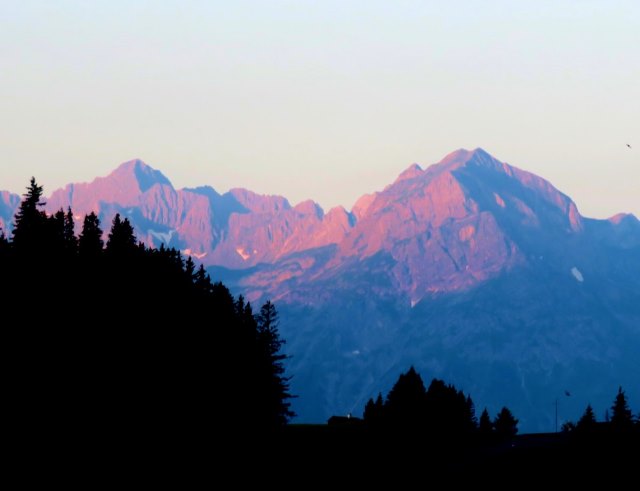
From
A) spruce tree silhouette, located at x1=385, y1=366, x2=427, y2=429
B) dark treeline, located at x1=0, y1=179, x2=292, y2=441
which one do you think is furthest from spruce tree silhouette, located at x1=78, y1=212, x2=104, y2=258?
spruce tree silhouette, located at x1=385, y1=366, x2=427, y2=429

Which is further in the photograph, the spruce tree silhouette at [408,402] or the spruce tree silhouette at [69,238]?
the spruce tree silhouette at [408,402]

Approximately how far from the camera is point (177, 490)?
6262 centimetres

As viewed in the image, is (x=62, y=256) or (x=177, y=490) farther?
(x=62, y=256)

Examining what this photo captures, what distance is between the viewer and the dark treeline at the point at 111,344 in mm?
85500

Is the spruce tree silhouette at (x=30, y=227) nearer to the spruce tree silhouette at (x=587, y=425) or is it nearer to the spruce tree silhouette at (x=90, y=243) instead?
the spruce tree silhouette at (x=90, y=243)

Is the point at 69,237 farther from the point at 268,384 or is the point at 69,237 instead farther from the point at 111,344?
the point at 111,344

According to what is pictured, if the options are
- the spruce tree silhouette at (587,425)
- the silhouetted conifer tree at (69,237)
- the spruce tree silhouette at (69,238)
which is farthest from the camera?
the silhouetted conifer tree at (69,237)

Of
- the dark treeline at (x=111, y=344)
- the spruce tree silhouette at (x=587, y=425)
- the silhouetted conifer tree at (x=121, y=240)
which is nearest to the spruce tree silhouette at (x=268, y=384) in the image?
the dark treeline at (x=111, y=344)

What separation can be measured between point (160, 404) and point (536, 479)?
36.8 m

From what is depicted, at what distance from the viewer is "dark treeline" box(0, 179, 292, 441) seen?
85.5m

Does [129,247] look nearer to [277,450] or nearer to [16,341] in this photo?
[16,341]

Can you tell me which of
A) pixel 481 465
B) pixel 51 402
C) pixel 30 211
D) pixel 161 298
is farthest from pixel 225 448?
pixel 30 211

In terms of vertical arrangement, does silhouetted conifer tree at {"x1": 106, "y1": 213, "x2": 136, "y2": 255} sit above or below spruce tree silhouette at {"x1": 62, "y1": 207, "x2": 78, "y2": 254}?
below

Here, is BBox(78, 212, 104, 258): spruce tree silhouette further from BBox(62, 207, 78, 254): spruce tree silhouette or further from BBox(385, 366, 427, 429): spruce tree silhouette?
BBox(385, 366, 427, 429): spruce tree silhouette
